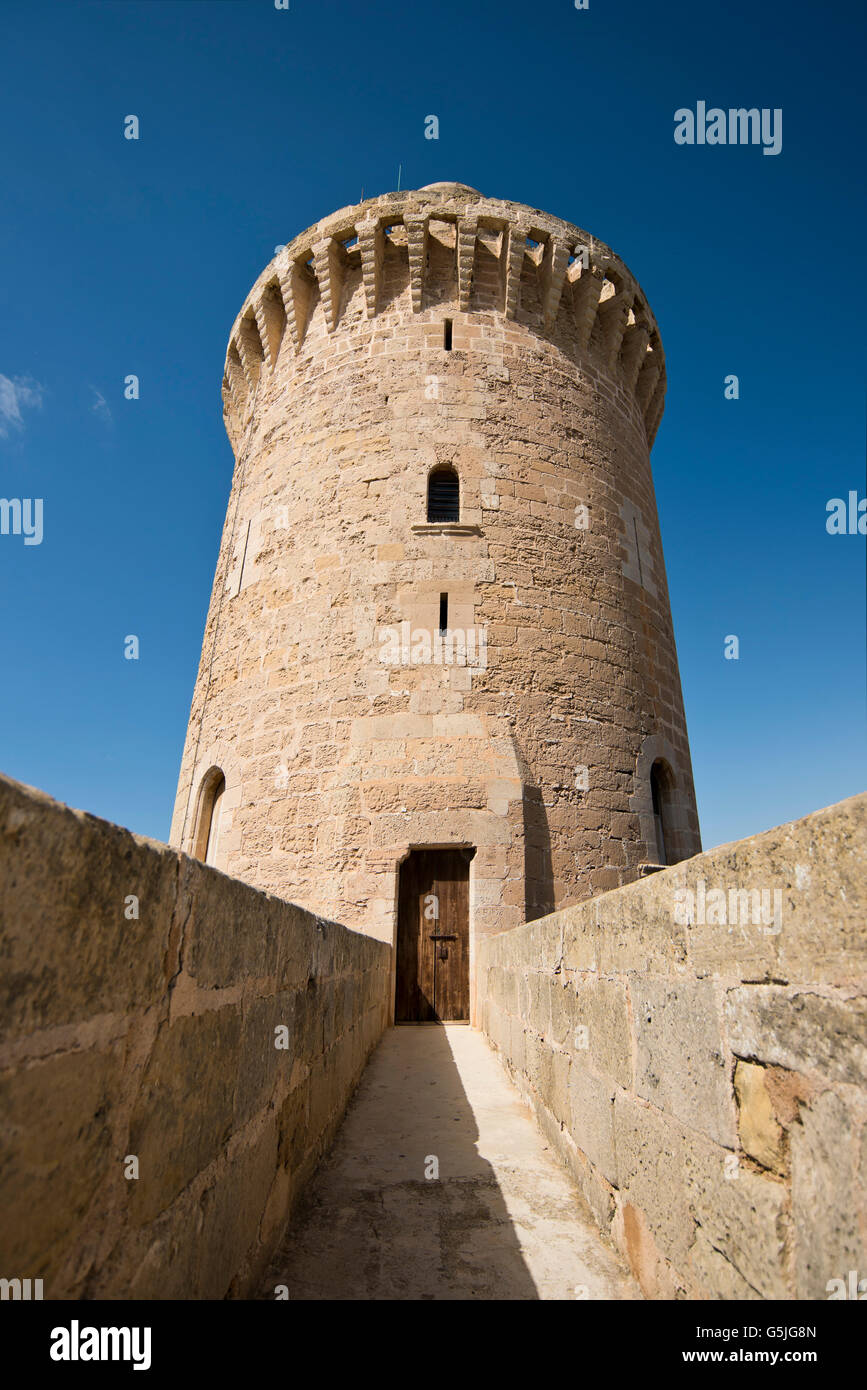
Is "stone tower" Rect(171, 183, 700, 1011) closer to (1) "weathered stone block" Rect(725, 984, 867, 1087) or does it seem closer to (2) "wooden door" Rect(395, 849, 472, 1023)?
(2) "wooden door" Rect(395, 849, 472, 1023)

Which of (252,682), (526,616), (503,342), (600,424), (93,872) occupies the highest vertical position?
(503,342)

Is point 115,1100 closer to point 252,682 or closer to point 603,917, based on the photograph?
point 603,917

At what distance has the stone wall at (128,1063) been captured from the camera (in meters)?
0.89

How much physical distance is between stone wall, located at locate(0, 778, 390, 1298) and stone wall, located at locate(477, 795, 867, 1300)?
3.58 feet

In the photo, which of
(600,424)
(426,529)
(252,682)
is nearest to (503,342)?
(600,424)

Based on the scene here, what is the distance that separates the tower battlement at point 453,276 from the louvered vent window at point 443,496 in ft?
8.35

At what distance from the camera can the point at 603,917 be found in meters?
2.55

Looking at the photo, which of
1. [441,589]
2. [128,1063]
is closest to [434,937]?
[441,589]

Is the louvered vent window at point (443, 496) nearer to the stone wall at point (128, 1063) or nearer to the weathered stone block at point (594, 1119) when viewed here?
the weathered stone block at point (594, 1119)

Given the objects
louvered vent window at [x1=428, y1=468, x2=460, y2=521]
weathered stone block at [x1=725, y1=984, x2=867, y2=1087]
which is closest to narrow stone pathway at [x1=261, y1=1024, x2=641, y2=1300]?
weathered stone block at [x1=725, y1=984, x2=867, y2=1087]

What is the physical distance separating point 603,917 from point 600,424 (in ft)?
29.8

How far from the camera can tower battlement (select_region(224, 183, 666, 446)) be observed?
9586mm

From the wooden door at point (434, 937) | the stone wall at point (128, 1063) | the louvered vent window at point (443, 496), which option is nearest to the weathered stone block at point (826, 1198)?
the stone wall at point (128, 1063)
